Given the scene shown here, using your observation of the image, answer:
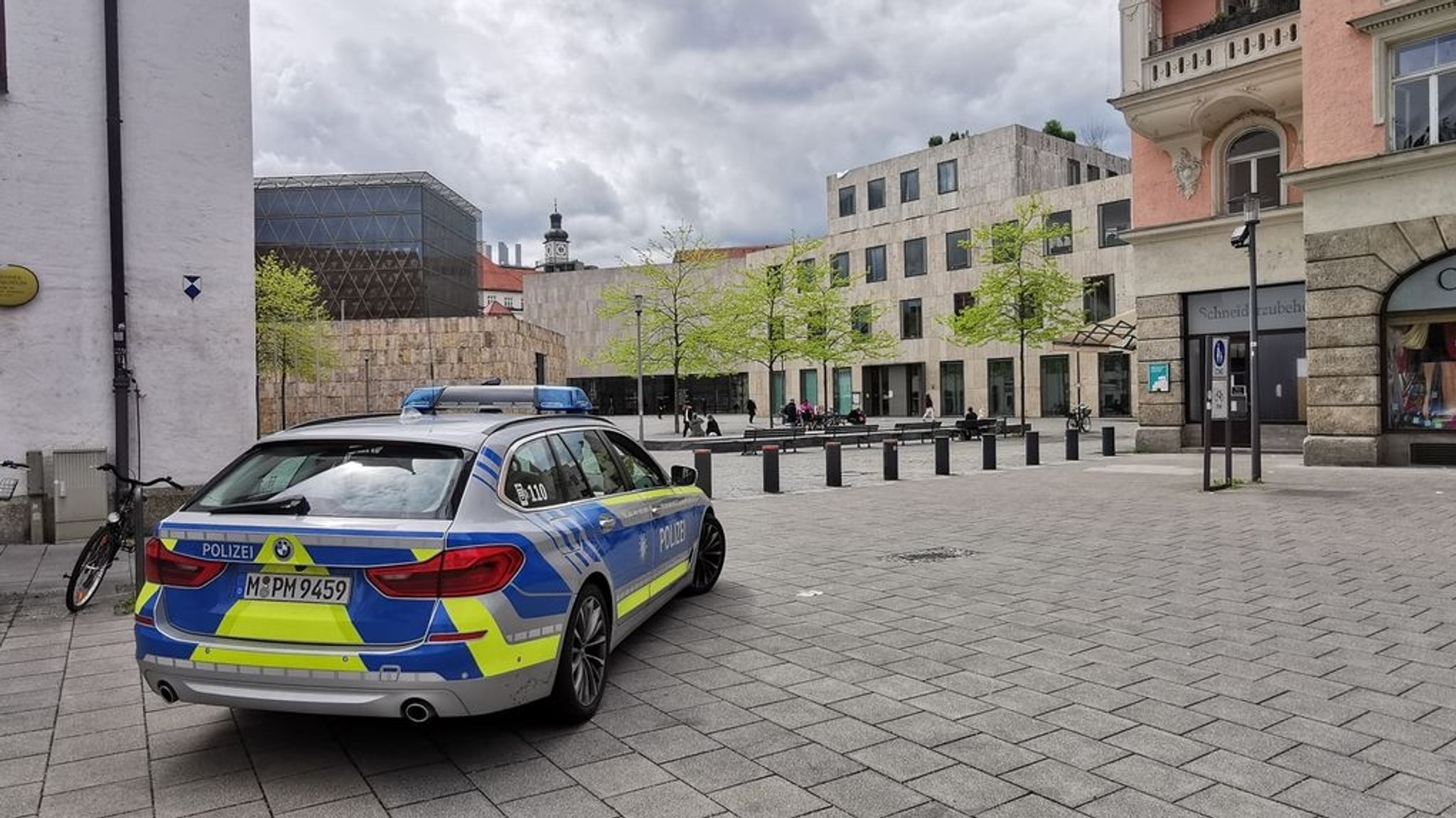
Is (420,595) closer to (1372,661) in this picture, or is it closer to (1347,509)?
(1372,661)

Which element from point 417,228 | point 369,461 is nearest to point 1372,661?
point 369,461

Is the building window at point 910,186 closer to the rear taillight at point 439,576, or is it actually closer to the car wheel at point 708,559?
the car wheel at point 708,559

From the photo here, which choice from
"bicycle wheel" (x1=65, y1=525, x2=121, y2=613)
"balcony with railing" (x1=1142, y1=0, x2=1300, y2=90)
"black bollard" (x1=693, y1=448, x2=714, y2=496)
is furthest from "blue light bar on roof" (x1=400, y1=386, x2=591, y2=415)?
"balcony with railing" (x1=1142, y1=0, x2=1300, y2=90)

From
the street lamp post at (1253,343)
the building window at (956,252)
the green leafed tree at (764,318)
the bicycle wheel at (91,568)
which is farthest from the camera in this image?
the building window at (956,252)

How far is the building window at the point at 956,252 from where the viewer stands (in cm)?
5144

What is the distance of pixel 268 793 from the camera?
363cm

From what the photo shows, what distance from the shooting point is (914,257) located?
54.7 m

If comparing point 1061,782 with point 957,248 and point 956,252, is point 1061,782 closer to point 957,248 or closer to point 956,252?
point 956,252

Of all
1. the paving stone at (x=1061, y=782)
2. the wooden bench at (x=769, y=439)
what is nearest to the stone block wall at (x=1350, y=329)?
the wooden bench at (x=769, y=439)

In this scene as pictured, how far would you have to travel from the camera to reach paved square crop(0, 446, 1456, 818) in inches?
140

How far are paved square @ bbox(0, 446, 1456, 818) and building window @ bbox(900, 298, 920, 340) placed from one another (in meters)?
47.1

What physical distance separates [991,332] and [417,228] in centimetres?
5196

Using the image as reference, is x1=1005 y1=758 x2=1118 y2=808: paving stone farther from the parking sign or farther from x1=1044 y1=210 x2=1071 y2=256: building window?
x1=1044 y1=210 x2=1071 y2=256: building window

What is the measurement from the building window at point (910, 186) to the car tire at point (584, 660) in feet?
183
